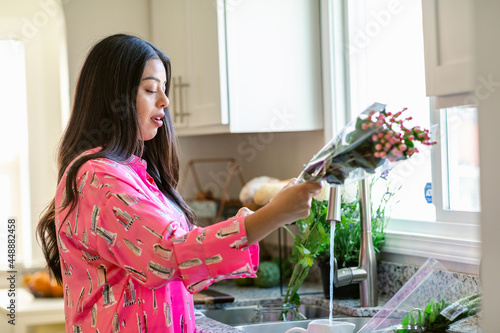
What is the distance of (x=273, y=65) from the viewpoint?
2299 mm

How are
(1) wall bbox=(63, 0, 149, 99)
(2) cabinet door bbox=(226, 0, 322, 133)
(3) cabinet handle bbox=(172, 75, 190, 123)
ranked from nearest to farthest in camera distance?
(2) cabinet door bbox=(226, 0, 322, 133), (3) cabinet handle bbox=(172, 75, 190, 123), (1) wall bbox=(63, 0, 149, 99)

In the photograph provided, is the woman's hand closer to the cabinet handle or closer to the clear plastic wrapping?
the clear plastic wrapping

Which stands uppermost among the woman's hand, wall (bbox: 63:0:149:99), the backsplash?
wall (bbox: 63:0:149:99)

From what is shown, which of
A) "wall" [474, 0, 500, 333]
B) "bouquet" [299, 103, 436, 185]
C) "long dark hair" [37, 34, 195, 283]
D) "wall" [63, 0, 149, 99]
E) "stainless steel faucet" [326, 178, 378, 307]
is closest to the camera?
"wall" [474, 0, 500, 333]

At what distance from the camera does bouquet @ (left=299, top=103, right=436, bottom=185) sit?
1014mm

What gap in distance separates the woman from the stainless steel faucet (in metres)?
0.61

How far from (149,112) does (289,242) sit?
4.63 ft

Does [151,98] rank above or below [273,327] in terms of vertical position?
above

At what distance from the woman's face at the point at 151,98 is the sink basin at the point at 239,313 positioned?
889mm

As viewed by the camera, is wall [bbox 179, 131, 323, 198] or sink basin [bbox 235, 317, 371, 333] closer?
sink basin [bbox 235, 317, 371, 333]

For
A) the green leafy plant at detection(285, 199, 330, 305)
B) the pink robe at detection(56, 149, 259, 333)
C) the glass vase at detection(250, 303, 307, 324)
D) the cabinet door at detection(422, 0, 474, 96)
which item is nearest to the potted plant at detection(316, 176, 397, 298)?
the green leafy plant at detection(285, 199, 330, 305)

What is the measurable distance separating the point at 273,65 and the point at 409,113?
534mm

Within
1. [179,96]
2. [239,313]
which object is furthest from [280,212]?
[179,96]

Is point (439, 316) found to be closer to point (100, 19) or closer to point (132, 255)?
point (132, 255)
